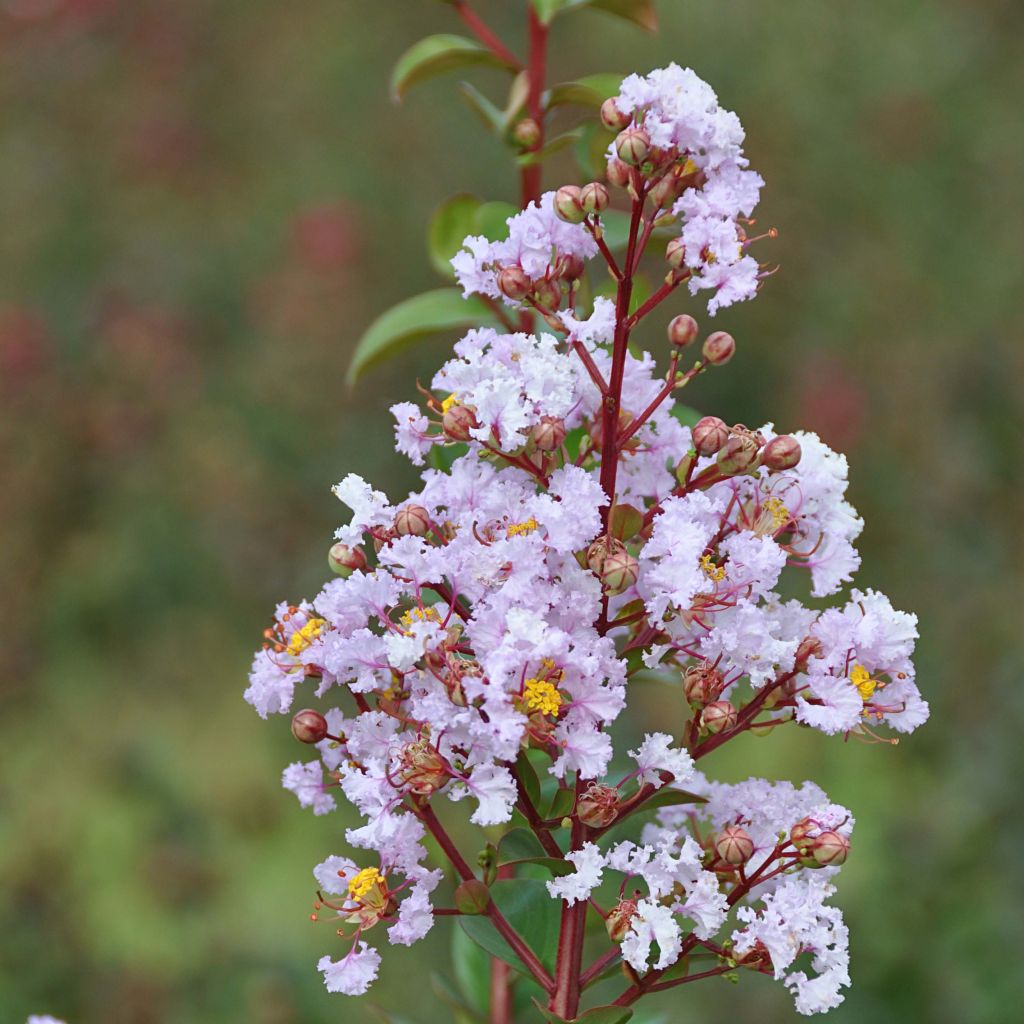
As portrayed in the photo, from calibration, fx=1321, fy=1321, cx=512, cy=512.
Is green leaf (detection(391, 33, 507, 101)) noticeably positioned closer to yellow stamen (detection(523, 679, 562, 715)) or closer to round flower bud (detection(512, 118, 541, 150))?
round flower bud (detection(512, 118, 541, 150))

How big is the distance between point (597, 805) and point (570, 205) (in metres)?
0.38

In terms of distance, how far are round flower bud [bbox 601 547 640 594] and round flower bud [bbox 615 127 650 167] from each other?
248 millimetres

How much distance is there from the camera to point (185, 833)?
3.09 m

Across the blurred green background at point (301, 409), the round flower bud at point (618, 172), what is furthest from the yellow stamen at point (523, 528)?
the blurred green background at point (301, 409)

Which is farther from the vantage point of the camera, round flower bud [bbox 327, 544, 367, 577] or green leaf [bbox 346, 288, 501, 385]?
green leaf [bbox 346, 288, 501, 385]

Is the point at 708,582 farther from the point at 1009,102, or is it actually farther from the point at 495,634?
the point at 1009,102

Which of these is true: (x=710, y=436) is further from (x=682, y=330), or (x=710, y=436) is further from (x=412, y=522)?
(x=412, y=522)

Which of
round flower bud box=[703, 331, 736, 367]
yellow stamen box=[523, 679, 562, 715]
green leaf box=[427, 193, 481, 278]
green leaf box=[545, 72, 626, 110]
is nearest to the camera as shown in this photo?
yellow stamen box=[523, 679, 562, 715]

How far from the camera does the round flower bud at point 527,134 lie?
124 centimetres

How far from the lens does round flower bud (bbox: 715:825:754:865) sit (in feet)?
2.82

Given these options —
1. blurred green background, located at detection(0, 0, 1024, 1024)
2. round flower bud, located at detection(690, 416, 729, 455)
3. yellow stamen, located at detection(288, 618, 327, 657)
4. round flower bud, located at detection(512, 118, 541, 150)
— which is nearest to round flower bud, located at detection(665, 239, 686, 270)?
round flower bud, located at detection(690, 416, 729, 455)

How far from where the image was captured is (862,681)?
2.84ft

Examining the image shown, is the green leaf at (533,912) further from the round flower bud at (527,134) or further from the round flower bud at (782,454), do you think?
the round flower bud at (527,134)

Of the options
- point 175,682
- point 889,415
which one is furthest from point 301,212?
point 889,415
